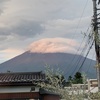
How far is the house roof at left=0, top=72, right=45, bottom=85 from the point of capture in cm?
1345

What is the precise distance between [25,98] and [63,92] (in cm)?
885

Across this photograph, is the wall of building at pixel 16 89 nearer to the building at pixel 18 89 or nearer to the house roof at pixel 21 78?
the building at pixel 18 89

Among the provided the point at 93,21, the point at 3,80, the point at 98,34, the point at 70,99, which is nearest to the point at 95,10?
the point at 93,21

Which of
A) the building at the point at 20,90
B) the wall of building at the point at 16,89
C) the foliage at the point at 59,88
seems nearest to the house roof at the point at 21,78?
the building at the point at 20,90

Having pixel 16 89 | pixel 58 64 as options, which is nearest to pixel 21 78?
pixel 16 89

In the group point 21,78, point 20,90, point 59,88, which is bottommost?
point 59,88

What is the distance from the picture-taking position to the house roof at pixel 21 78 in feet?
44.1

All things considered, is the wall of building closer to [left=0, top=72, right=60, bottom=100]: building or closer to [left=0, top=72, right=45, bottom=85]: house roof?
[left=0, top=72, right=60, bottom=100]: building

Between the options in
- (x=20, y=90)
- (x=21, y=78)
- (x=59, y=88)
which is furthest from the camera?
(x=21, y=78)

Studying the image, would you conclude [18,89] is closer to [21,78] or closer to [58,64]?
[21,78]

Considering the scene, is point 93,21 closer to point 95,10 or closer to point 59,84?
point 95,10

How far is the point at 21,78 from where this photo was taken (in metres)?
14.2

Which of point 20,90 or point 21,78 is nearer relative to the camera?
point 20,90

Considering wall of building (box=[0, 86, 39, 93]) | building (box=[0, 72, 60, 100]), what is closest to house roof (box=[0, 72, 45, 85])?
building (box=[0, 72, 60, 100])
